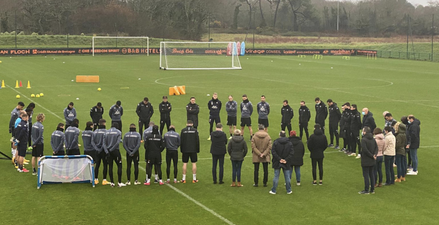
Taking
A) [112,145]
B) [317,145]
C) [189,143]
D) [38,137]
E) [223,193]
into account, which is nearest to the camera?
[223,193]

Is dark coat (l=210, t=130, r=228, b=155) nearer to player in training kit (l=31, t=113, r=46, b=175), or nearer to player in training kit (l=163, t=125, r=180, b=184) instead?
player in training kit (l=163, t=125, r=180, b=184)

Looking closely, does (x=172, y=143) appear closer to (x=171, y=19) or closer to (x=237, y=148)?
(x=237, y=148)

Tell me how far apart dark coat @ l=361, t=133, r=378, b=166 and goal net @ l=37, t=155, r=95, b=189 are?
765 centimetres

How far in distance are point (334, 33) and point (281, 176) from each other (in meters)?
120

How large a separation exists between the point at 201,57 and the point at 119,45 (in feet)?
117

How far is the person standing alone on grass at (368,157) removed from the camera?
15.8 m

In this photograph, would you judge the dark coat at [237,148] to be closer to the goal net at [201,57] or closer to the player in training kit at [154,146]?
the player in training kit at [154,146]

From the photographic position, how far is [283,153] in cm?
1587

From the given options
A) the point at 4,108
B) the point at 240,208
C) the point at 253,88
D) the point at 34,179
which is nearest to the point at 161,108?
the point at 34,179

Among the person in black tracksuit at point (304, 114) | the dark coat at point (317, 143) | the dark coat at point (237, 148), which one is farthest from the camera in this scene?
the person in black tracksuit at point (304, 114)

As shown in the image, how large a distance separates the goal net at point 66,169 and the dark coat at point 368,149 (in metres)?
7.65

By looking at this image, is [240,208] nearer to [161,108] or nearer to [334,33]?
[161,108]

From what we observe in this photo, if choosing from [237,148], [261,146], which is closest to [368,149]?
[261,146]

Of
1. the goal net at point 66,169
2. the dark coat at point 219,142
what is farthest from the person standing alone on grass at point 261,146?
the goal net at point 66,169
